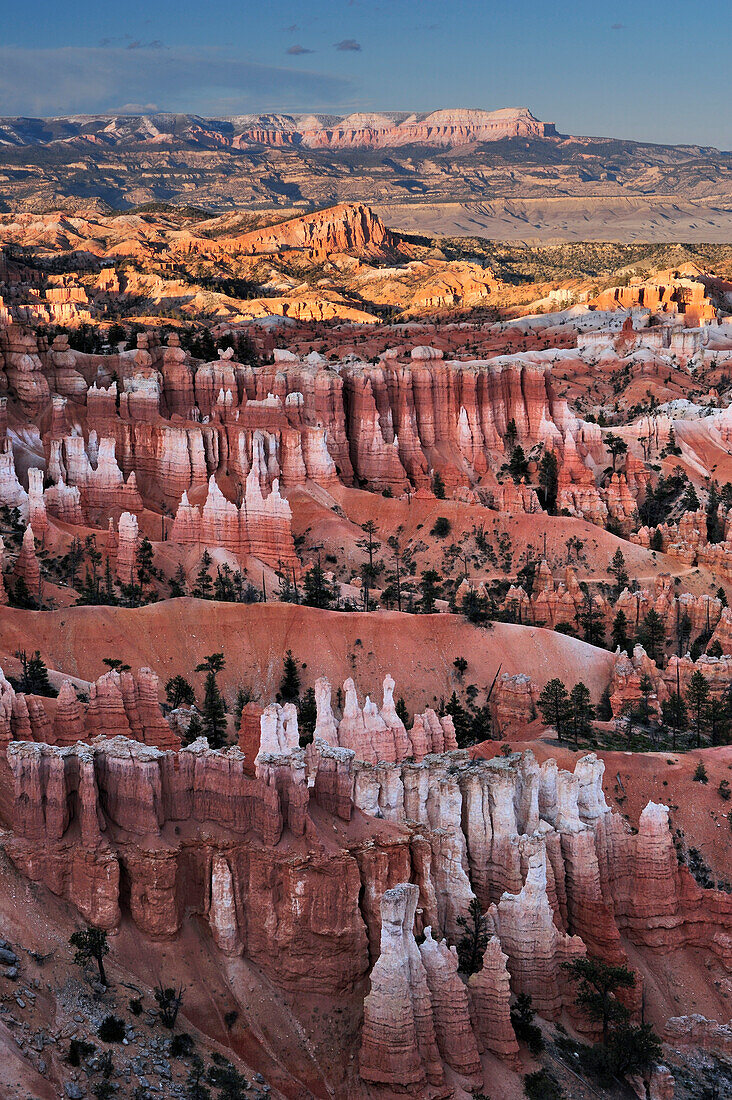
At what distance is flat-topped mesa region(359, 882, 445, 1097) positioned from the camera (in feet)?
124

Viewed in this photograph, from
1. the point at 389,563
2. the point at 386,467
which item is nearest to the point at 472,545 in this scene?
the point at 389,563

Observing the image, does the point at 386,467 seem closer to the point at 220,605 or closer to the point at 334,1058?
the point at 220,605

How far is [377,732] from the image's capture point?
59.3 m

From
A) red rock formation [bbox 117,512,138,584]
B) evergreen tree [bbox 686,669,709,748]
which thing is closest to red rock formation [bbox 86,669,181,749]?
evergreen tree [bbox 686,669,709,748]

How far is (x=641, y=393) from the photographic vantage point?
13212cm

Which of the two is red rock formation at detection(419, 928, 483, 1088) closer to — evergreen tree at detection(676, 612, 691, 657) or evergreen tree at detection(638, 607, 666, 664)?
evergreen tree at detection(638, 607, 666, 664)

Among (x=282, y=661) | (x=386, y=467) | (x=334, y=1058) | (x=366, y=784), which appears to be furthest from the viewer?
(x=386, y=467)

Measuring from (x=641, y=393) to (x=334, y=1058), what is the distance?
4000 inches

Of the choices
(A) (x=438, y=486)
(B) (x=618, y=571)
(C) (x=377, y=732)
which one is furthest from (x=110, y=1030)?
(A) (x=438, y=486)

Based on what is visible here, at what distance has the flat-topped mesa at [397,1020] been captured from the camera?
37844mm

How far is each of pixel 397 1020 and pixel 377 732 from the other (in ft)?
72.6

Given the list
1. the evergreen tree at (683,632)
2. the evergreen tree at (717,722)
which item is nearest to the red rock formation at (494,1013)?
the evergreen tree at (717,722)

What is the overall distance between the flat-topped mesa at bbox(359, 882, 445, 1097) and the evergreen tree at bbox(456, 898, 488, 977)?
161 inches

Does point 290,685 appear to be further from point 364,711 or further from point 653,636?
point 653,636
